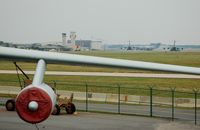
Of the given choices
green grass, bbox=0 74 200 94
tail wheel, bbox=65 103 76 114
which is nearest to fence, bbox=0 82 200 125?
tail wheel, bbox=65 103 76 114

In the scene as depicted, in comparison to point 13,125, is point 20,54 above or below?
above

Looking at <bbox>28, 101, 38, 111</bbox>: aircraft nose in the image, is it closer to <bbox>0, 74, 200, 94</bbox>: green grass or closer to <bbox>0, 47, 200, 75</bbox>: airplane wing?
<bbox>0, 47, 200, 75</bbox>: airplane wing

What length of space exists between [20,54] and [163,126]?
1145cm

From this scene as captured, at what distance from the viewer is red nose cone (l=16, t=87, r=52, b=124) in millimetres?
10117

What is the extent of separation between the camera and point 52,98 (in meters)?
10.5

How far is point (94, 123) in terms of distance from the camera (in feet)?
72.4

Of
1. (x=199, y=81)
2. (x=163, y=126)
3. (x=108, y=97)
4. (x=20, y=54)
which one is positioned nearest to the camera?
(x=20, y=54)

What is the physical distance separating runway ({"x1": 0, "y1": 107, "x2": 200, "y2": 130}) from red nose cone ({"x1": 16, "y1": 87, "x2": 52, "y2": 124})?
32.4 ft

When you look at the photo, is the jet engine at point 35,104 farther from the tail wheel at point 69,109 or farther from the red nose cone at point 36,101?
the tail wheel at point 69,109

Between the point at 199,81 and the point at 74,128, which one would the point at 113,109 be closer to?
the point at 74,128

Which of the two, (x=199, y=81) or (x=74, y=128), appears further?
(x=199, y=81)

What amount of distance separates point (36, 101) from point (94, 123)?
12.2m

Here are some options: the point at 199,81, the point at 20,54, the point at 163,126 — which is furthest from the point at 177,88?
the point at 20,54

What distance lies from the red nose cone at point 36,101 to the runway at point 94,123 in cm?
988
